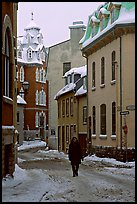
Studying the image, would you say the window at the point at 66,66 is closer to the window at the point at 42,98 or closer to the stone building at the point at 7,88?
the window at the point at 42,98

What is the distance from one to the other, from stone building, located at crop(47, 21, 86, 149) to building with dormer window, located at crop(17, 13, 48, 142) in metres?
22.4

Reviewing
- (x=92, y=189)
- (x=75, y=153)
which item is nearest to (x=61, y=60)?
(x=75, y=153)

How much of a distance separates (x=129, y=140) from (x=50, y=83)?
1120 inches

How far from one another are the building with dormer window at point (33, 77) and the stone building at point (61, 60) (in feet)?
73.4

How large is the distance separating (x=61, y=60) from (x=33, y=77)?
2838cm

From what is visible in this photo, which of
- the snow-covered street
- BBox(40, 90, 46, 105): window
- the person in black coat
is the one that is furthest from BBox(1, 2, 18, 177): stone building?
BBox(40, 90, 46, 105): window

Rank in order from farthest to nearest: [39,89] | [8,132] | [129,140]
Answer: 1. [39,89]
2. [129,140]
3. [8,132]

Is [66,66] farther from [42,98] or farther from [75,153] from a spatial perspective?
[75,153]

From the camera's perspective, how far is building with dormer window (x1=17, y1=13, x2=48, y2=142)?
79062 mm

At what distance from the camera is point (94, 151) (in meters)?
33.4

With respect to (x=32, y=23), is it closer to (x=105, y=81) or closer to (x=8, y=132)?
(x=105, y=81)

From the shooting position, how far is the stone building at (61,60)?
169 ft

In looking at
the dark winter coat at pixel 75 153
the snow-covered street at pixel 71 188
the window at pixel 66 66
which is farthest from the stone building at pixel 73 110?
the snow-covered street at pixel 71 188

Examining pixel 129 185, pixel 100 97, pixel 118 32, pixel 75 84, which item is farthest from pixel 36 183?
pixel 75 84
